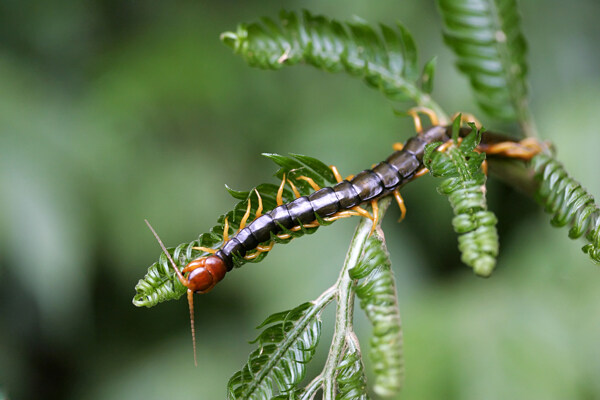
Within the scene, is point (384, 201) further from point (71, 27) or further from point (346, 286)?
point (71, 27)

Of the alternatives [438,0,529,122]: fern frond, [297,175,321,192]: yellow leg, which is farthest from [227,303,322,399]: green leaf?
[438,0,529,122]: fern frond

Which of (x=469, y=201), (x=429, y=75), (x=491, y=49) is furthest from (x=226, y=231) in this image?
(x=491, y=49)

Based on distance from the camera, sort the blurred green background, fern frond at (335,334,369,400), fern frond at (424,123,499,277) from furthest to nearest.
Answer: the blurred green background, fern frond at (335,334,369,400), fern frond at (424,123,499,277)

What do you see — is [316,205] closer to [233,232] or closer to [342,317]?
[233,232]

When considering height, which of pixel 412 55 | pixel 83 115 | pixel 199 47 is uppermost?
pixel 199 47

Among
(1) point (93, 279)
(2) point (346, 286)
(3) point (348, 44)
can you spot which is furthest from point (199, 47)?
(2) point (346, 286)

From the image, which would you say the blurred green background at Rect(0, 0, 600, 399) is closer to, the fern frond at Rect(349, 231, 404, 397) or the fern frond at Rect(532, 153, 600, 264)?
the fern frond at Rect(532, 153, 600, 264)

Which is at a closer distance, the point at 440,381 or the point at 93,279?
the point at 440,381
